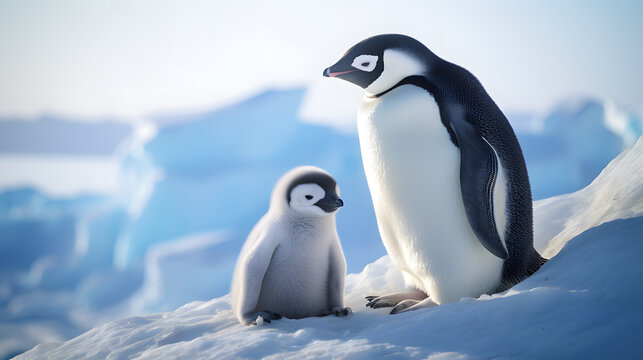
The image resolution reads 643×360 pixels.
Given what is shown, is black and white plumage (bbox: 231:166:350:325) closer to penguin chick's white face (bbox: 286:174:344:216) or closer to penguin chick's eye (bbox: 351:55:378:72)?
penguin chick's white face (bbox: 286:174:344:216)

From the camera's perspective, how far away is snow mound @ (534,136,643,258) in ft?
4.93

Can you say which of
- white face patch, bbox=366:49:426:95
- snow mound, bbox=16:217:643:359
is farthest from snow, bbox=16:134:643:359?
white face patch, bbox=366:49:426:95

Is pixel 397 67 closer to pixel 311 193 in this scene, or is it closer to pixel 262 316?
pixel 311 193

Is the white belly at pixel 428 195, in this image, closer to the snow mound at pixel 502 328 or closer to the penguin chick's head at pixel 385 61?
the penguin chick's head at pixel 385 61

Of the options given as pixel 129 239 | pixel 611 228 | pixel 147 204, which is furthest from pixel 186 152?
pixel 611 228

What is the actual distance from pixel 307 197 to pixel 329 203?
3.0 inches

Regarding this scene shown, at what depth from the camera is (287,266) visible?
155 centimetres

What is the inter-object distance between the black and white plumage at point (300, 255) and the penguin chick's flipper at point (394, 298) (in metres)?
0.11

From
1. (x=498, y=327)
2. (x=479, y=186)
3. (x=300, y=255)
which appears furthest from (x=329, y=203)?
(x=498, y=327)

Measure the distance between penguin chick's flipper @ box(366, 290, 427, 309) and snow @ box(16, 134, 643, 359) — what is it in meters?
0.04

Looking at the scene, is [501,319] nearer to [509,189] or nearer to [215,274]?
[509,189]

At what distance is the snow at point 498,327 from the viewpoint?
3.18ft

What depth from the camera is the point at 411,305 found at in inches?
59.6

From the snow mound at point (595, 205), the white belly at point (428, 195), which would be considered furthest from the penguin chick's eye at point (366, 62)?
the snow mound at point (595, 205)
